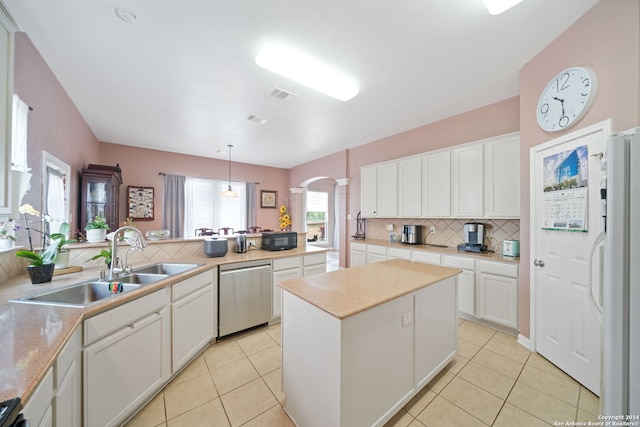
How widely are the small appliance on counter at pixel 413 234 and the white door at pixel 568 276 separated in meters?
1.57

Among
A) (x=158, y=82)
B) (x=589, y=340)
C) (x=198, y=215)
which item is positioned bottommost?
(x=589, y=340)

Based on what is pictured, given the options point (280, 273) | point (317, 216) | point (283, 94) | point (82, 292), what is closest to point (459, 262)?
point (280, 273)

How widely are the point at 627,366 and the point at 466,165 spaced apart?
252 cm

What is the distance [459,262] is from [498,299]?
20.9 inches

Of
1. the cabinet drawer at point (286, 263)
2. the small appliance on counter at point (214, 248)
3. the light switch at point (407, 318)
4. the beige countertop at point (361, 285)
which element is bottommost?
the light switch at point (407, 318)

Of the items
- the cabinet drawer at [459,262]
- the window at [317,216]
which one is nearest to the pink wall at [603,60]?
the cabinet drawer at [459,262]

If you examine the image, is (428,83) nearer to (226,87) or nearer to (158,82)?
(226,87)

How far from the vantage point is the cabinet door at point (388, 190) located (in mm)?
3846

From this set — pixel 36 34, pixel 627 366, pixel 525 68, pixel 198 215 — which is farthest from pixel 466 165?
pixel 198 215

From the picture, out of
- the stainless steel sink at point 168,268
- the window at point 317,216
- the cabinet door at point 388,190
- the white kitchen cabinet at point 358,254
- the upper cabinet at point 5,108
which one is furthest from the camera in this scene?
the window at point 317,216

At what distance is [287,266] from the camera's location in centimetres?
283

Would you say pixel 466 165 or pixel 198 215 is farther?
pixel 198 215

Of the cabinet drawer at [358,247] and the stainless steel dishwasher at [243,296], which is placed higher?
the cabinet drawer at [358,247]

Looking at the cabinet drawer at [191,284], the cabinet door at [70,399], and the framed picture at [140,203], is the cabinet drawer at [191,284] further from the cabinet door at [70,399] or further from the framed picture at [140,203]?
the framed picture at [140,203]
